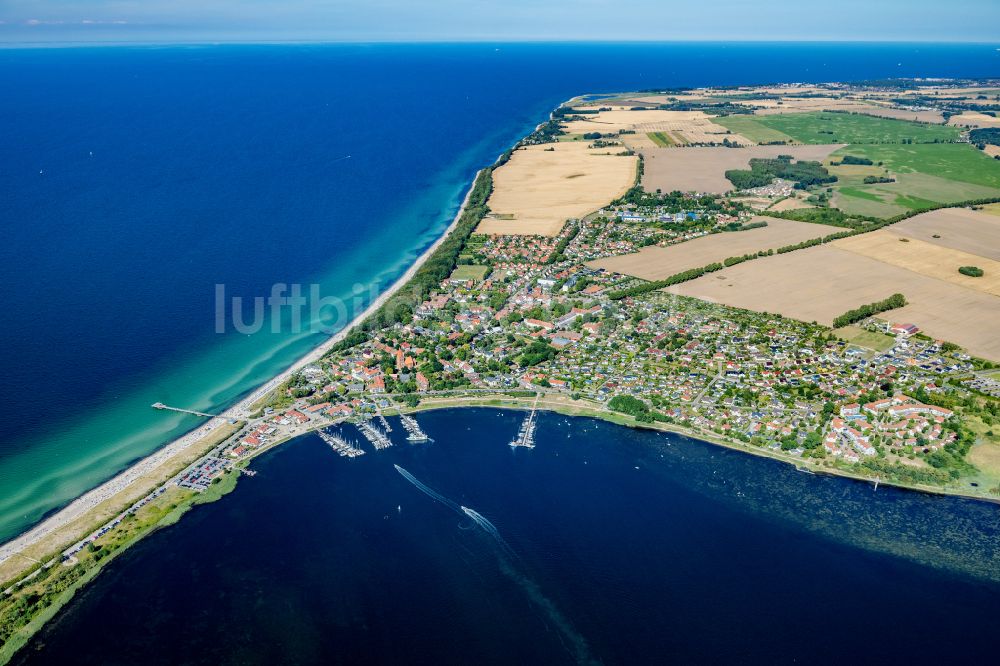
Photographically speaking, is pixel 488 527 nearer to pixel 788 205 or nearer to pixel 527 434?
pixel 527 434

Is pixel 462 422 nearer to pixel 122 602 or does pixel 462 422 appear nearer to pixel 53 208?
pixel 122 602

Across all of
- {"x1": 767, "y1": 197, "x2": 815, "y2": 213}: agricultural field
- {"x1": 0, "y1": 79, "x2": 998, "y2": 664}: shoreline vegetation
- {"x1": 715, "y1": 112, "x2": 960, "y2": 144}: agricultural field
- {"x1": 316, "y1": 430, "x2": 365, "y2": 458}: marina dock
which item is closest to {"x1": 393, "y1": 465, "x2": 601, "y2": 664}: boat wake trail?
{"x1": 316, "y1": 430, "x2": 365, "y2": 458}: marina dock

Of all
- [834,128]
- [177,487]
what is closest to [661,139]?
[834,128]

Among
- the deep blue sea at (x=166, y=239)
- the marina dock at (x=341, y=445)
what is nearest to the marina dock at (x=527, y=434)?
the marina dock at (x=341, y=445)

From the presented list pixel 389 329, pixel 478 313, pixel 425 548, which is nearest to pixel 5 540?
pixel 425 548

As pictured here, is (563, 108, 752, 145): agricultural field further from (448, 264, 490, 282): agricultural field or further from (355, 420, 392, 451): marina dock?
(355, 420, 392, 451): marina dock
